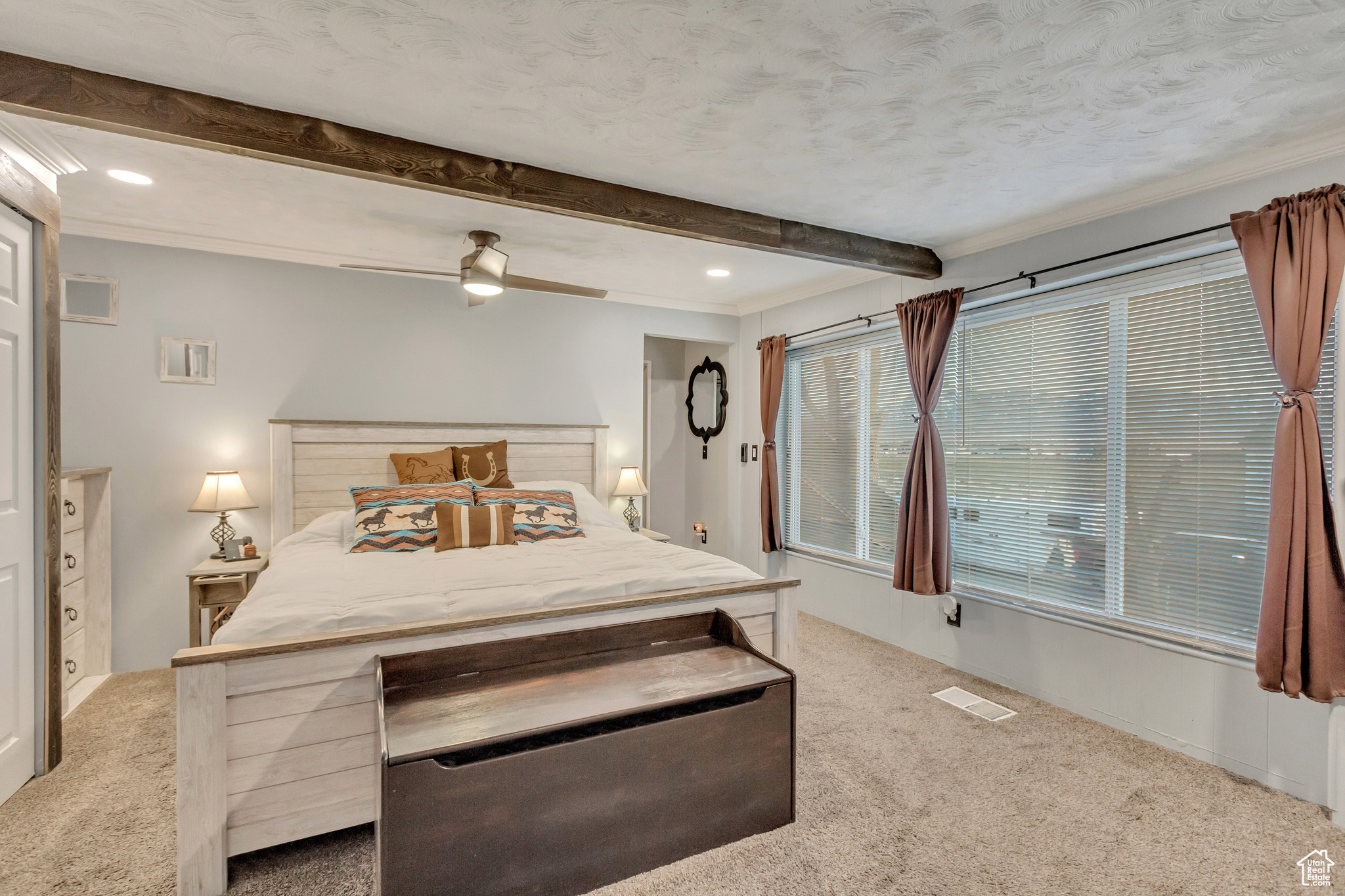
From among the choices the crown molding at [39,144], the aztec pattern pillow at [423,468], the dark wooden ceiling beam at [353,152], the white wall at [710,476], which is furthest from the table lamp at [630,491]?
the crown molding at [39,144]

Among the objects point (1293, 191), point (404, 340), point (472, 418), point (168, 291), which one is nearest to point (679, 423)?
point (472, 418)

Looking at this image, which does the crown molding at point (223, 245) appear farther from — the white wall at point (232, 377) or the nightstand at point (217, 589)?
the nightstand at point (217, 589)

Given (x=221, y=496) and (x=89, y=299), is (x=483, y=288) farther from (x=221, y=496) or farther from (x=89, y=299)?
(x=89, y=299)

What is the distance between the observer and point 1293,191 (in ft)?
7.47

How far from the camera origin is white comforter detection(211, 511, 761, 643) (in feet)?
6.56

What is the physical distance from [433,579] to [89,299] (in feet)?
8.26

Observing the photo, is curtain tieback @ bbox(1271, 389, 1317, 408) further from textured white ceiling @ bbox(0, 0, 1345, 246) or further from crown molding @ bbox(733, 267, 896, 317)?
crown molding @ bbox(733, 267, 896, 317)

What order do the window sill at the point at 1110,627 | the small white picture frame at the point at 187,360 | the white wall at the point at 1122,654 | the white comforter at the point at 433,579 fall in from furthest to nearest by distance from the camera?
1. the small white picture frame at the point at 187,360
2. the window sill at the point at 1110,627
3. the white wall at the point at 1122,654
4. the white comforter at the point at 433,579

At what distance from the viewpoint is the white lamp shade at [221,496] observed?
10.7ft

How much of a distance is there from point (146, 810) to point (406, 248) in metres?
2.76

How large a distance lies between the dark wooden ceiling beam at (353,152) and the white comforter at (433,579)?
144 cm

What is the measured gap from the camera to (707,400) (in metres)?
5.67

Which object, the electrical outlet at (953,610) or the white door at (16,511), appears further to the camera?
the electrical outlet at (953,610)

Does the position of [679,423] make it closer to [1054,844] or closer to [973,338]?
[973,338]
